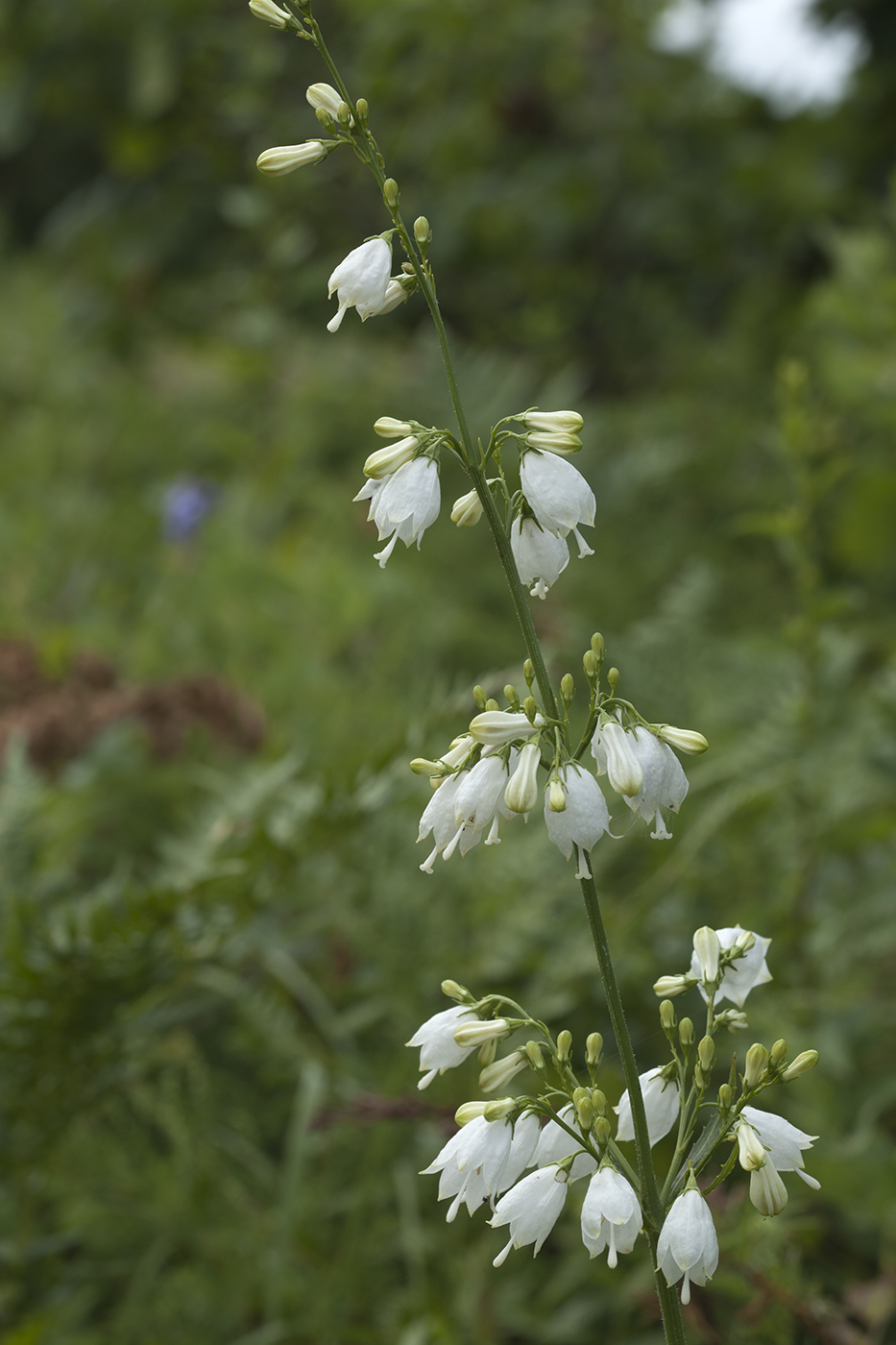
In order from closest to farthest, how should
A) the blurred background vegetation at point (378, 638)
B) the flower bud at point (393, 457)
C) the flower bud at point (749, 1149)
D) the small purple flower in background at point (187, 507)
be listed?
the flower bud at point (749, 1149), the flower bud at point (393, 457), the blurred background vegetation at point (378, 638), the small purple flower in background at point (187, 507)

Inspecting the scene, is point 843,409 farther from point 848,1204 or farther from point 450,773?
point 450,773

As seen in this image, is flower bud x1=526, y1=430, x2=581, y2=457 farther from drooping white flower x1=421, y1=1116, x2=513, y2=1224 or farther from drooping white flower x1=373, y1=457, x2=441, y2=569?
drooping white flower x1=421, y1=1116, x2=513, y2=1224

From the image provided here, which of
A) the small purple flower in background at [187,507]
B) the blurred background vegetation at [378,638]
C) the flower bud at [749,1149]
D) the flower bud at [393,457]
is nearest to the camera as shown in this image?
the flower bud at [749,1149]

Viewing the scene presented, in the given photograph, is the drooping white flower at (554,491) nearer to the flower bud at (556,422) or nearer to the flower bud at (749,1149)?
the flower bud at (556,422)

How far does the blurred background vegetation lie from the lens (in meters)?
1.54

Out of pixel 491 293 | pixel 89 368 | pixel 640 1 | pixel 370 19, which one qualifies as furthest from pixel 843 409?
pixel 89 368

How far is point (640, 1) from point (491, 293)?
3.86 ft

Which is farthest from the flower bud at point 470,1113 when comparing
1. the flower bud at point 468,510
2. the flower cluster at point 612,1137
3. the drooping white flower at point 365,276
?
the drooping white flower at point 365,276

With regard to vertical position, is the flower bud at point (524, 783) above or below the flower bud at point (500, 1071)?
above

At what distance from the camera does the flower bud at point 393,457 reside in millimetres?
762

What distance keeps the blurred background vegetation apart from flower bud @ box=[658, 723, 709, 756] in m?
0.60

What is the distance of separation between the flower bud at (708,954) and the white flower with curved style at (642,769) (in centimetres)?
9

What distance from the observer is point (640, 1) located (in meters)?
4.29

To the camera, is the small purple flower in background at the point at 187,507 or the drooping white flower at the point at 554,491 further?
the small purple flower in background at the point at 187,507
